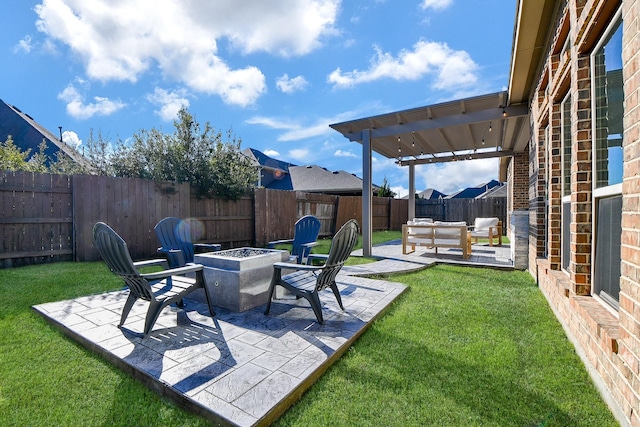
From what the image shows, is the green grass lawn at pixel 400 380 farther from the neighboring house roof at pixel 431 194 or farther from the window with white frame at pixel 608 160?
the neighboring house roof at pixel 431 194

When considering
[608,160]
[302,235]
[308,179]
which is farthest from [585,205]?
[308,179]

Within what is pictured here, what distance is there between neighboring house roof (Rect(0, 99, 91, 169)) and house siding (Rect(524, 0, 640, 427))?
18.0m

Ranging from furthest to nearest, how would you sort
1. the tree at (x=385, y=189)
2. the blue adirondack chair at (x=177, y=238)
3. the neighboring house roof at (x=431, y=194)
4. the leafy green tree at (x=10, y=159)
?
1. the neighboring house roof at (x=431, y=194)
2. the tree at (x=385, y=189)
3. the leafy green tree at (x=10, y=159)
4. the blue adirondack chair at (x=177, y=238)

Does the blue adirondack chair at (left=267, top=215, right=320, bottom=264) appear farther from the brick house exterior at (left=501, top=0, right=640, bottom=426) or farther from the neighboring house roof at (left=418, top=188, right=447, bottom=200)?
the neighboring house roof at (left=418, top=188, right=447, bottom=200)

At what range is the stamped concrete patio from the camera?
1669 mm

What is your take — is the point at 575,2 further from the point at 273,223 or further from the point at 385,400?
the point at 273,223

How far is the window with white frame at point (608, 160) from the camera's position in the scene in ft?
5.84

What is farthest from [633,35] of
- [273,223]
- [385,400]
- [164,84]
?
[164,84]

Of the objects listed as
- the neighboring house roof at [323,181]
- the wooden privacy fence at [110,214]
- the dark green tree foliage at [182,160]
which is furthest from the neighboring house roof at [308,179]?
the dark green tree foliage at [182,160]

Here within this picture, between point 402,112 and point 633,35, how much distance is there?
15.5 feet

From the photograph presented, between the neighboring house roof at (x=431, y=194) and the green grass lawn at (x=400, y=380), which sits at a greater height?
the neighboring house roof at (x=431, y=194)

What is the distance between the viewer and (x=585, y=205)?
2.23m

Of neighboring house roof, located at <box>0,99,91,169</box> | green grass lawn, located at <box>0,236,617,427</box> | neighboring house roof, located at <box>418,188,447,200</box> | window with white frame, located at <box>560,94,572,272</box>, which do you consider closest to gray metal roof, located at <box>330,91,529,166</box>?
window with white frame, located at <box>560,94,572,272</box>

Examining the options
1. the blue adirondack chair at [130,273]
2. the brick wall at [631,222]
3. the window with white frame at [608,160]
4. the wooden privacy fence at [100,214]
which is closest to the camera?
the brick wall at [631,222]
